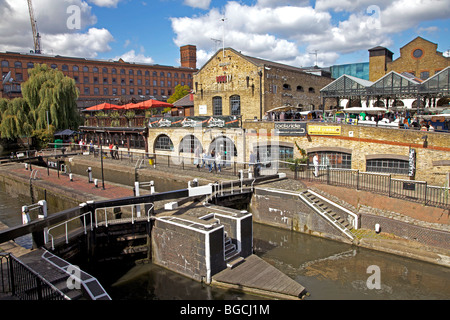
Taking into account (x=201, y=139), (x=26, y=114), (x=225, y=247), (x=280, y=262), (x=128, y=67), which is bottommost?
(x=280, y=262)

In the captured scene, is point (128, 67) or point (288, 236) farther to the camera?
point (128, 67)

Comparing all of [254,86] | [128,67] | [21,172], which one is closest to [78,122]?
[21,172]

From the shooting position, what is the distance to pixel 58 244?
10.5 meters

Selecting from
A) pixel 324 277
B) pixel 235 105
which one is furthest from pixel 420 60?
pixel 324 277

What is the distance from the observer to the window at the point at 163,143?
96.2 ft

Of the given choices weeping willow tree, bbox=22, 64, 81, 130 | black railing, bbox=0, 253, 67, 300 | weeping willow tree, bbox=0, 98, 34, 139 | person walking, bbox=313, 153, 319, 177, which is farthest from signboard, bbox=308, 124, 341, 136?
weeping willow tree, bbox=0, 98, 34, 139

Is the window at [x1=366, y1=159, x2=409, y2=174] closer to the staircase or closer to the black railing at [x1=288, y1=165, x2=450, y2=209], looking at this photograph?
the black railing at [x1=288, y1=165, x2=450, y2=209]

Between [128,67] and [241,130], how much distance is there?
175 ft

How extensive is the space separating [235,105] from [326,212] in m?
14.7

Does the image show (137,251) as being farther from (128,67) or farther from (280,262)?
(128,67)

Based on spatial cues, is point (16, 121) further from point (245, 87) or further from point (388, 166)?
point (388, 166)

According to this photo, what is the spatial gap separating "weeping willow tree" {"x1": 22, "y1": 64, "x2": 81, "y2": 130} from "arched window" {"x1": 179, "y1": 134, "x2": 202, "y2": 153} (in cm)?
1901

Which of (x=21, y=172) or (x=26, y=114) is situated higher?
(x=26, y=114)
